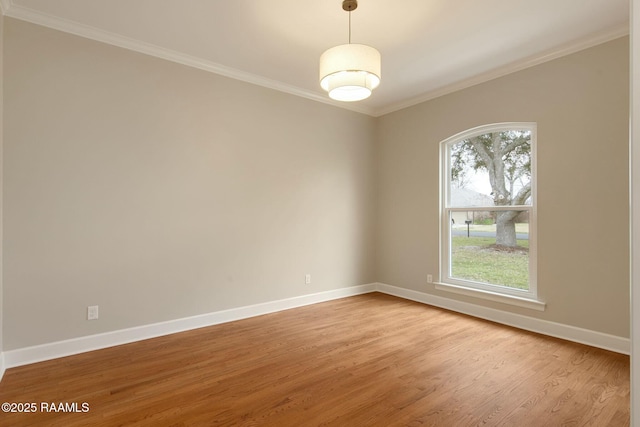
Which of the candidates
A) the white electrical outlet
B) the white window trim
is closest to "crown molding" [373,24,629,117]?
the white window trim

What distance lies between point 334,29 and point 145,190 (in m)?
2.38

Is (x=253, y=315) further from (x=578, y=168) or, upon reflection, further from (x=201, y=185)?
(x=578, y=168)

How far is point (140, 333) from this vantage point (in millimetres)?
3248

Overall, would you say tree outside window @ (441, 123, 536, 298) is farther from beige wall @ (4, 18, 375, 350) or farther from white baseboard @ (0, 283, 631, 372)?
beige wall @ (4, 18, 375, 350)

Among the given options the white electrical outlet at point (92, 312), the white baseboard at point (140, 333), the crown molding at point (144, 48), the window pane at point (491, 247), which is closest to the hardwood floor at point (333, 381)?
the white baseboard at point (140, 333)

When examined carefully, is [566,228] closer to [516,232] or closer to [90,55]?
[516,232]

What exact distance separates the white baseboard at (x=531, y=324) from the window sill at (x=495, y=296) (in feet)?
0.40

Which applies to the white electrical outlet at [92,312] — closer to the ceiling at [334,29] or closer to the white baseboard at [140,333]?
the white baseboard at [140,333]

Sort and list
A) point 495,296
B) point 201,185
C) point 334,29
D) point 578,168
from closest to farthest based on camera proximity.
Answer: point 334,29
point 578,168
point 201,185
point 495,296

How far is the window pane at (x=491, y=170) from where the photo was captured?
3.72 meters

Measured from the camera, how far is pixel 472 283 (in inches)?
164

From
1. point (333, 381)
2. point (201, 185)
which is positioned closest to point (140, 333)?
point (201, 185)

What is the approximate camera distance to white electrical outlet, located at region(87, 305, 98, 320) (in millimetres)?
3000

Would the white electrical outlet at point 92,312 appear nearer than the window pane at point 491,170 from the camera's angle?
Yes
